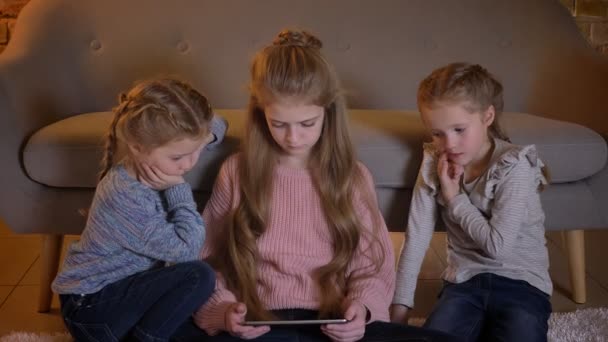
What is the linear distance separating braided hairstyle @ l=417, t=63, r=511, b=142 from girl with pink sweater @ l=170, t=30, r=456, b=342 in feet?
0.62

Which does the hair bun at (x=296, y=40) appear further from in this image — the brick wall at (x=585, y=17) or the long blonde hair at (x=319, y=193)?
the brick wall at (x=585, y=17)

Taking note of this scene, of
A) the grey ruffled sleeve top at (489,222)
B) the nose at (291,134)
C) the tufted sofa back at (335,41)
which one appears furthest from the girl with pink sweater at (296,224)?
the tufted sofa back at (335,41)

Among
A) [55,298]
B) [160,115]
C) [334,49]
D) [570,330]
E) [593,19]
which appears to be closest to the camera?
[160,115]

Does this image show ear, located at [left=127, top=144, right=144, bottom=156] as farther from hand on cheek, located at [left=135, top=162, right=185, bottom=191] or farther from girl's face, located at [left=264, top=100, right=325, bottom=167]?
girl's face, located at [left=264, top=100, right=325, bottom=167]

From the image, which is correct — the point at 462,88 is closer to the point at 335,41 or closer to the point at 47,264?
the point at 335,41

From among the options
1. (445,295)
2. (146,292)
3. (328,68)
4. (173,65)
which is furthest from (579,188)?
(173,65)

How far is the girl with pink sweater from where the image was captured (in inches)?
46.5

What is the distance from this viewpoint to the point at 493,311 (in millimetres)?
1275

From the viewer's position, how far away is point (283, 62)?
45.6 inches

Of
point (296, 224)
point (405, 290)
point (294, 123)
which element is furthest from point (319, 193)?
point (405, 290)

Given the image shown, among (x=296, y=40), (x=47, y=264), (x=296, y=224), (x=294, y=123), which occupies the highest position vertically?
(x=296, y=40)

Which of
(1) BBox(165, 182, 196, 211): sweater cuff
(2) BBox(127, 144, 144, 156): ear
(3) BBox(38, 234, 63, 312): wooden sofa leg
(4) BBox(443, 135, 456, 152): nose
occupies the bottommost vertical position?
Answer: (3) BBox(38, 234, 63, 312): wooden sofa leg

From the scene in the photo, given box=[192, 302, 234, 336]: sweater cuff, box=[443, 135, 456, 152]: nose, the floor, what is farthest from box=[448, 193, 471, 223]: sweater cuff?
box=[192, 302, 234, 336]: sweater cuff

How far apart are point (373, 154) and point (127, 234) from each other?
0.58 meters
